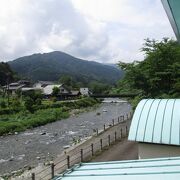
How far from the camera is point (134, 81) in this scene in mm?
19719

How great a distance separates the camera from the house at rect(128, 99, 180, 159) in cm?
974

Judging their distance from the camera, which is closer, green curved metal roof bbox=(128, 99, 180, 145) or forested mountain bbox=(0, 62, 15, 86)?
green curved metal roof bbox=(128, 99, 180, 145)

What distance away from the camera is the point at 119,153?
55.3 feet

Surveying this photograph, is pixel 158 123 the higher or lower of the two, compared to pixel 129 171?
higher

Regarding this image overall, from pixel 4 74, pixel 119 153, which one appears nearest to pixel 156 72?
pixel 119 153

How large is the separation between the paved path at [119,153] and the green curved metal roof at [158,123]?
18.0ft

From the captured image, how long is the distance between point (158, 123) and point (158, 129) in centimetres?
19

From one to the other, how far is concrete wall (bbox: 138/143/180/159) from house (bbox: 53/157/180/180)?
11.4 ft

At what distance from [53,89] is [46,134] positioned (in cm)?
4923

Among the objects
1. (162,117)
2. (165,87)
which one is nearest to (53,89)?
(165,87)

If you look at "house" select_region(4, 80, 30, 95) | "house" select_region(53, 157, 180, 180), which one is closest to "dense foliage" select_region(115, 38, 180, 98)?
"house" select_region(53, 157, 180, 180)

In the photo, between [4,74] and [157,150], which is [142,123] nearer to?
[157,150]

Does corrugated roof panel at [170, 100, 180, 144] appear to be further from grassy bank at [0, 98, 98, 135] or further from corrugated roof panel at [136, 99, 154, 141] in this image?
grassy bank at [0, 98, 98, 135]

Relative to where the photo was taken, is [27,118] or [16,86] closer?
[27,118]
